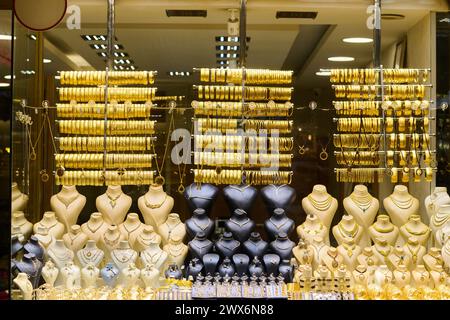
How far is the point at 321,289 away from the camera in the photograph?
382 cm

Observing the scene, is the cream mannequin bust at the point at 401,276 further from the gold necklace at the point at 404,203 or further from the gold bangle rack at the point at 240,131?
the gold bangle rack at the point at 240,131

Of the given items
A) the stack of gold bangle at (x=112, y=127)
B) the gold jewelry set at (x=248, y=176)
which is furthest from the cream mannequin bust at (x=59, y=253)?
the gold jewelry set at (x=248, y=176)

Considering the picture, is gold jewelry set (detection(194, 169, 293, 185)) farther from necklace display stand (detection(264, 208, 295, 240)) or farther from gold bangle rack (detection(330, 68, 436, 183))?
gold bangle rack (detection(330, 68, 436, 183))

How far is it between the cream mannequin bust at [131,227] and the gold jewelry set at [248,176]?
1.28 feet

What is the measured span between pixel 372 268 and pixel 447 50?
126 cm

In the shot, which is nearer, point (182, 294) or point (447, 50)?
point (182, 294)

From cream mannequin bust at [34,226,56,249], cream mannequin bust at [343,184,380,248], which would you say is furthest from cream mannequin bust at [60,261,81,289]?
cream mannequin bust at [343,184,380,248]

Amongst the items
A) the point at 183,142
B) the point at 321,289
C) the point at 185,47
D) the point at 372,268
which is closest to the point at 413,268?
the point at 372,268

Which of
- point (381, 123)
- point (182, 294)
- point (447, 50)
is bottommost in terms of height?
point (182, 294)

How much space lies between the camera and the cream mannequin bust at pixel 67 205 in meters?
4.23

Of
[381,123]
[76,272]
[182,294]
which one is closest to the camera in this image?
[182,294]

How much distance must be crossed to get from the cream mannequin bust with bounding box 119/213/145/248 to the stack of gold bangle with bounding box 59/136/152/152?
370mm

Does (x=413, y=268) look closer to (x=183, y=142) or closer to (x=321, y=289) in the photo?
(x=321, y=289)

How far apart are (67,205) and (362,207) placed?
1.62 meters
